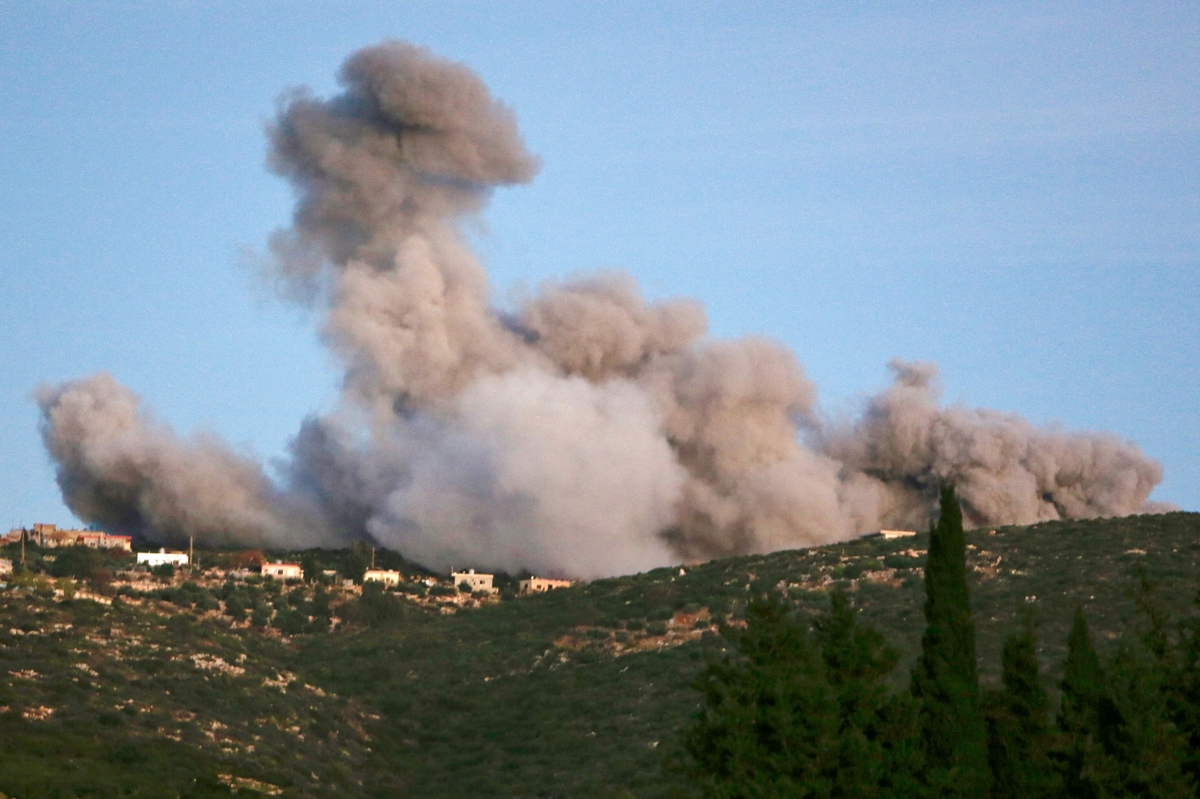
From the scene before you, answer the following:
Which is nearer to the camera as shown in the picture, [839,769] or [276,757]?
[839,769]

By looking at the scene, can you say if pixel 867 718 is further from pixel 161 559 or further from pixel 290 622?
pixel 161 559

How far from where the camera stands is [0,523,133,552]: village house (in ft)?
193

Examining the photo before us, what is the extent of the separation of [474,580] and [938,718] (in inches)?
1321

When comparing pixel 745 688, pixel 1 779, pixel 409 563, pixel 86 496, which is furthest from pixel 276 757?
pixel 86 496

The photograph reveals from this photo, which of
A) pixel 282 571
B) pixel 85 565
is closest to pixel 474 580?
pixel 282 571

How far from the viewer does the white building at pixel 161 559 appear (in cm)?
5394

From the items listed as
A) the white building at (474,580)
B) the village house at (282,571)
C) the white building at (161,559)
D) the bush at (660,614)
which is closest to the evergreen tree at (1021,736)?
the bush at (660,614)

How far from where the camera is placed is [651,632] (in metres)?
44.3

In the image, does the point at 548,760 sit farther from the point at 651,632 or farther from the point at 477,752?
the point at 651,632

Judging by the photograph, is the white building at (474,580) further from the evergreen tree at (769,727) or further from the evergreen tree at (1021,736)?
the evergreen tree at (769,727)

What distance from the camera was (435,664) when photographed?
4481cm

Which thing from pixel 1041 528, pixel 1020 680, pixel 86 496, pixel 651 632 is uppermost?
pixel 86 496

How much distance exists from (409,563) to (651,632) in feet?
56.5

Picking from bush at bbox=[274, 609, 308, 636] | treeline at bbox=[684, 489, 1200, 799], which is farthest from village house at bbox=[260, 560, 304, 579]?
treeline at bbox=[684, 489, 1200, 799]
